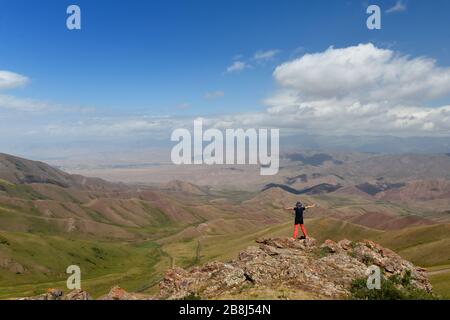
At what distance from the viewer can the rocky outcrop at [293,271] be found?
32.4 metres

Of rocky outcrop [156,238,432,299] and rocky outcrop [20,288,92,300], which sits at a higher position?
rocky outcrop [156,238,432,299]

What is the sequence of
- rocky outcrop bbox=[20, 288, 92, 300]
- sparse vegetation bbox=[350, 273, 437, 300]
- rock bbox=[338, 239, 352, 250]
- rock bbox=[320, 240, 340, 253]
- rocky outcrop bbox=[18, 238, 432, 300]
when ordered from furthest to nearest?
rock bbox=[338, 239, 352, 250]
rock bbox=[320, 240, 340, 253]
rocky outcrop bbox=[20, 288, 92, 300]
rocky outcrop bbox=[18, 238, 432, 300]
sparse vegetation bbox=[350, 273, 437, 300]

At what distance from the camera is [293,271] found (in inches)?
1341

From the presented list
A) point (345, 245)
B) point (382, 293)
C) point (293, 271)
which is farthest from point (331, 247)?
point (382, 293)

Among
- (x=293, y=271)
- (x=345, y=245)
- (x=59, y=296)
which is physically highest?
(x=293, y=271)

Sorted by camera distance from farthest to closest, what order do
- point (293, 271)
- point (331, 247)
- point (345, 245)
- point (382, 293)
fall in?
point (345, 245) < point (331, 247) < point (293, 271) < point (382, 293)

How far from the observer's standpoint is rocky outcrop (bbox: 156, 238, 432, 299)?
32.4 meters

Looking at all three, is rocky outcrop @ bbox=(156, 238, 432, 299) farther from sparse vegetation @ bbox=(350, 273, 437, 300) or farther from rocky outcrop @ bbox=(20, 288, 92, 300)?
rocky outcrop @ bbox=(20, 288, 92, 300)

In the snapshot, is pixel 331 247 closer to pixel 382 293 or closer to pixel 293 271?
pixel 293 271

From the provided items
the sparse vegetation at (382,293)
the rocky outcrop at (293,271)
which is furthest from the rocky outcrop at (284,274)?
the sparse vegetation at (382,293)

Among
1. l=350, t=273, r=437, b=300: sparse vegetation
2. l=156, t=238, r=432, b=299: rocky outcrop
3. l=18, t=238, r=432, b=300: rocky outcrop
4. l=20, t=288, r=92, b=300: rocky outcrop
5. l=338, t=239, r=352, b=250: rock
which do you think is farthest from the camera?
l=338, t=239, r=352, b=250: rock

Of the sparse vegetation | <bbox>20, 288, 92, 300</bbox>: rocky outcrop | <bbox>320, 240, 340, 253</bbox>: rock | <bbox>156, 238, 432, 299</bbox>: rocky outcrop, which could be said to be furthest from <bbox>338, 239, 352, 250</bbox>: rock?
<bbox>20, 288, 92, 300</bbox>: rocky outcrop

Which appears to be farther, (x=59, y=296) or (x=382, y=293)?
(x=59, y=296)
